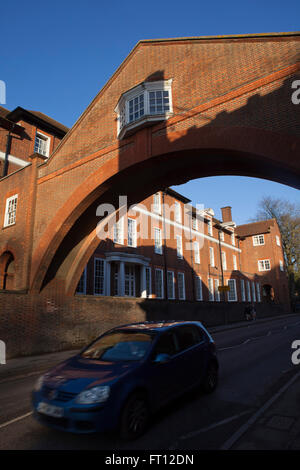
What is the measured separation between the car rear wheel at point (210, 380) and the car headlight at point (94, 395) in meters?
2.85

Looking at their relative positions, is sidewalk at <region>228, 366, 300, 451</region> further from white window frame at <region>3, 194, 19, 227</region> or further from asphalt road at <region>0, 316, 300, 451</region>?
white window frame at <region>3, 194, 19, 227</region>

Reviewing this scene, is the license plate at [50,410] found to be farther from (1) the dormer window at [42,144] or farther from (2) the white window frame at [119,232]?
(1) the dormer window at [42,144]

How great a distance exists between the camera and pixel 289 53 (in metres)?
8.90

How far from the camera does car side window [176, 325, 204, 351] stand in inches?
222

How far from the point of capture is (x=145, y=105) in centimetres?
1181

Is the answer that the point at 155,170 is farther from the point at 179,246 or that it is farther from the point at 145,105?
the point at 179,246

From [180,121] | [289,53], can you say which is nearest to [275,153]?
[289,53]

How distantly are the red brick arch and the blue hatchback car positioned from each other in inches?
220

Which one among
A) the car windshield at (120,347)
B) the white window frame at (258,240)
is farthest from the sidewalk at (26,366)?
the white window frame at (258,240)

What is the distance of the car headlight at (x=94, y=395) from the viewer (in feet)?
12.5

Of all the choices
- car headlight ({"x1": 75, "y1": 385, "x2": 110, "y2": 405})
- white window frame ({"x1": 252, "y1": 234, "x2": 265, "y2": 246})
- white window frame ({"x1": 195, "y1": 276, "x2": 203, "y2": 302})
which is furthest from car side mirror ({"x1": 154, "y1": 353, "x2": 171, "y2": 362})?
white window frame ({"x1": 252, "y1": 234, "x2": 265, "y2": 246})

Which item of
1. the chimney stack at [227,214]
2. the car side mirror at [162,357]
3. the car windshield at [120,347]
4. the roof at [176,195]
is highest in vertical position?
the chimney stack at [227,214]

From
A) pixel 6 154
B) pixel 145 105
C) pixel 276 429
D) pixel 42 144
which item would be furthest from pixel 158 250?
pixel 276 429
